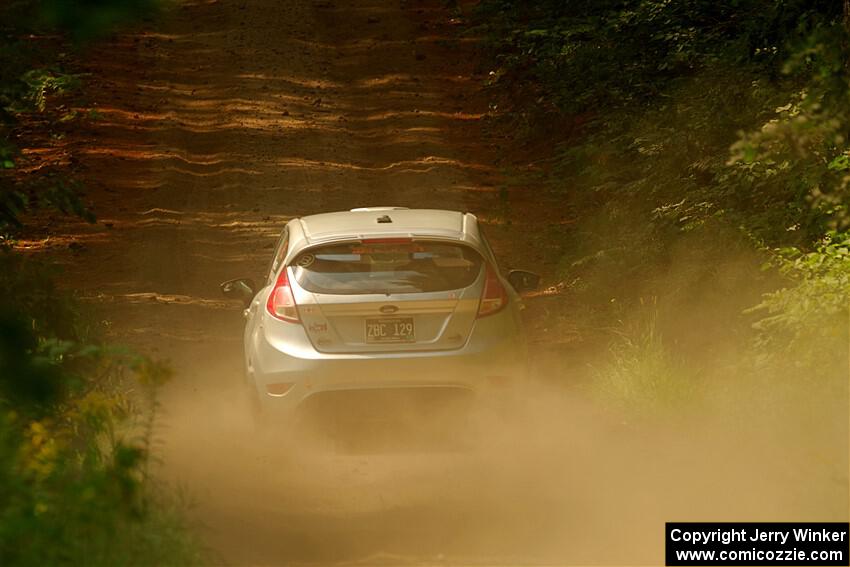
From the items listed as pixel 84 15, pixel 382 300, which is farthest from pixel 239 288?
pixel 84 15

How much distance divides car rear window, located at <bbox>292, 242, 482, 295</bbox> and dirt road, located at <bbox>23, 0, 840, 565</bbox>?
1170 millimetres

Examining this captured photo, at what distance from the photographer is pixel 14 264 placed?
11.0 m

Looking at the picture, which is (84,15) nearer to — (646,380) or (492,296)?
(492,296)

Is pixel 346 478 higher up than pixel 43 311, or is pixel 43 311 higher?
pixel 43 311

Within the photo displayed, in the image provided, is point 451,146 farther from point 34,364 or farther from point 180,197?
point 34,364

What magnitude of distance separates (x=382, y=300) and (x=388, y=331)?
224mm

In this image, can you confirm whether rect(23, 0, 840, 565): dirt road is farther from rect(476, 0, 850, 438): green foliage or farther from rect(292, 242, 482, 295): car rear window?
rect(292, 242, 482, 295): car rear window

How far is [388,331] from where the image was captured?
9.40 meters

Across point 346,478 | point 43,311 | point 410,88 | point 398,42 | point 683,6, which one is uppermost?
point 398,42

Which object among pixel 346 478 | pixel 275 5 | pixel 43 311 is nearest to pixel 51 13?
pixel 346 478

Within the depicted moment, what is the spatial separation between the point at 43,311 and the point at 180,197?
10.3 metres

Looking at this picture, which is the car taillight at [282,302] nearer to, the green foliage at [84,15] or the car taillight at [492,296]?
the car taillight at [492,296]

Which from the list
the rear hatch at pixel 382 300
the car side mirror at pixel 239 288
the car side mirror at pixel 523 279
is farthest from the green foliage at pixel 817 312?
the car side mirror at pixel 239 288

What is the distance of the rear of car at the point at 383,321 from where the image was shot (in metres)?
9.38
